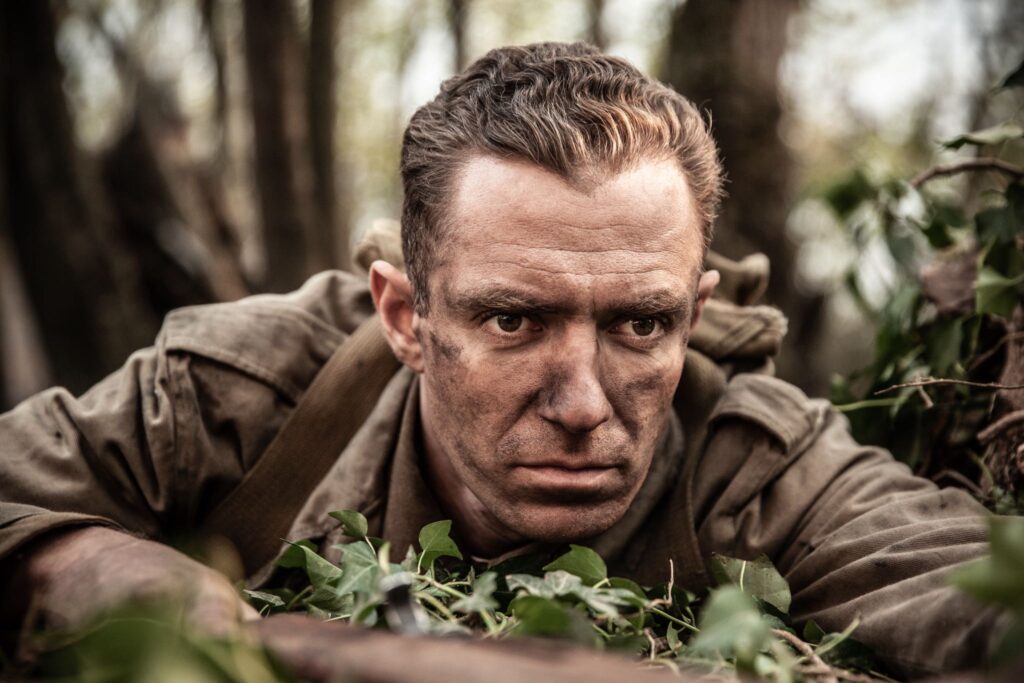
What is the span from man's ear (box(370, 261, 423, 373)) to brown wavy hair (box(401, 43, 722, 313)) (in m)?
0.08

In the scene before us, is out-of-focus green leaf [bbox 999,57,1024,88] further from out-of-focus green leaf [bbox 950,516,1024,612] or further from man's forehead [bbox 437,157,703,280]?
out-of-focus green leaf [bbox 950,516,1024,612]

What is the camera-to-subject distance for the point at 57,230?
777 cm

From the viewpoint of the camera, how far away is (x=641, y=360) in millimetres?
2240

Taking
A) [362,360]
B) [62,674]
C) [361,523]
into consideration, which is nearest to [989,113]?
[362,360]

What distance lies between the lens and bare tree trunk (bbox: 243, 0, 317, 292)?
28.0ft

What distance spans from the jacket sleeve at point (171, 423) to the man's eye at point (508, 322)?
944 mm

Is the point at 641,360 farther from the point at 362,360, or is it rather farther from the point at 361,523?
the point at 362,360

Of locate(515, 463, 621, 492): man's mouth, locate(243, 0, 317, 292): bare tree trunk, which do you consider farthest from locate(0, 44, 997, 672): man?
locate(243, 0, 317, 292): bare tree trunk

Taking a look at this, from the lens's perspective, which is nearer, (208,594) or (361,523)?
(208,594)

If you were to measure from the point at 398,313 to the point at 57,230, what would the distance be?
6.31 meters

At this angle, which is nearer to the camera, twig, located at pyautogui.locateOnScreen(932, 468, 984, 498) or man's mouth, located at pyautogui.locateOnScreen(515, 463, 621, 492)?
man's mouth, located at pyautogui.locateOnScreen(515, 463, 621, 492)

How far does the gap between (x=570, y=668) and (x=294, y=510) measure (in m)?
1.74

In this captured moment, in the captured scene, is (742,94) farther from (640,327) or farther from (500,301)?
(500,301)

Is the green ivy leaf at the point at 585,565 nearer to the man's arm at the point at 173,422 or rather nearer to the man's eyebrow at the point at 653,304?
the man's eyebrow at the point at 653,304
